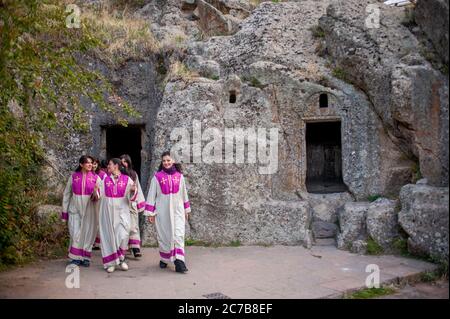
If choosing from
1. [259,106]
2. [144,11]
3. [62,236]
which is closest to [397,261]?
[259,106]

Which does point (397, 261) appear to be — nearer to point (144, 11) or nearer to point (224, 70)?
point (224, 70)

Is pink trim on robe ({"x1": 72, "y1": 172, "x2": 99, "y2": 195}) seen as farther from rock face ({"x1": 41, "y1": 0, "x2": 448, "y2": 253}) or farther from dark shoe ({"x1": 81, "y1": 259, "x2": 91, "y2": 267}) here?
rock face ({"x1": 41, "y1": 0, "x2": 448, "y2": 253})

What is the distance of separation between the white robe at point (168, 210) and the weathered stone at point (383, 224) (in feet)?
9.47

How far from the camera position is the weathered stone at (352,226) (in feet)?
23.4

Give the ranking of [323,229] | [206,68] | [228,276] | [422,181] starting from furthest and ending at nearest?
[206,68]
[323,229]
[422,181]
[228,276]

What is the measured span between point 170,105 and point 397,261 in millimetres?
4499

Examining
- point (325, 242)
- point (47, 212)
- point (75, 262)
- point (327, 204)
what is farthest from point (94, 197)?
point (327, 204)

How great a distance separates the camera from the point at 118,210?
20.5ft

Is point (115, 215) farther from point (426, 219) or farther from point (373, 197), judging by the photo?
point (373, 197)

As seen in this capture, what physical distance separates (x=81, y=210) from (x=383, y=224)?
14.8 feet

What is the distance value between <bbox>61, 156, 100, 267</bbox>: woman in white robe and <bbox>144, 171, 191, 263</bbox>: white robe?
3.02ft

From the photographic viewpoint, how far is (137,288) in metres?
5.17

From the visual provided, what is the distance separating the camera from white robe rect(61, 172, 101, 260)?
6410mm

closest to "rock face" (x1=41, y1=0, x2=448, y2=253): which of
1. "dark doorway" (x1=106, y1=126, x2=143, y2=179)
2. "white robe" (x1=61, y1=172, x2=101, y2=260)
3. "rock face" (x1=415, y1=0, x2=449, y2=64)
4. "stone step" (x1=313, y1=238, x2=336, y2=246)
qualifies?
"stone step" (x1=313, y1=238, x2=336, y2=246)
